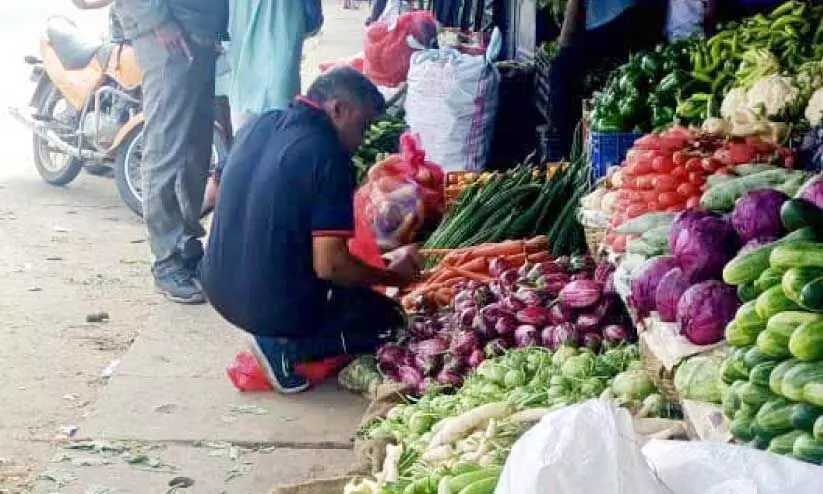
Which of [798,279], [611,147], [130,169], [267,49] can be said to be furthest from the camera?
[130,169]

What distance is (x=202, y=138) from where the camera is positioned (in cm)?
688

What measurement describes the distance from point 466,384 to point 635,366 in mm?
680

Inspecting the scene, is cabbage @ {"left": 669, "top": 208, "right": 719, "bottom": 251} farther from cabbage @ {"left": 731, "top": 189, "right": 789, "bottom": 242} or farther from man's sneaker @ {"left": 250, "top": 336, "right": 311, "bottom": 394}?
man's sneaker @ {"left": 250, "top": 336, "right": 311, "bottom": 394}

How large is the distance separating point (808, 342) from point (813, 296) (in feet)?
0.44

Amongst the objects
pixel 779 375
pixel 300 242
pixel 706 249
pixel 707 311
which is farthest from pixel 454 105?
pixel 779 375

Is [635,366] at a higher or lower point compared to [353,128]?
lower

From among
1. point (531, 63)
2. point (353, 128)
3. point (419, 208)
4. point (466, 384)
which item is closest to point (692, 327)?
point (466, 384)

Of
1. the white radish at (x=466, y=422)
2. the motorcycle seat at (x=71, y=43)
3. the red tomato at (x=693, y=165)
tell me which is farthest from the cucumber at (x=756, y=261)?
the motorcycle seat at (x=71, y=43)

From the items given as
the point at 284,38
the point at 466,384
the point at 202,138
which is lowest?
the point at 466,384

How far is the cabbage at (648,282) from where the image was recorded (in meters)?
4.00

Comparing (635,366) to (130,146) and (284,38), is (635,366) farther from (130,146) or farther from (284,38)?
(130,146)

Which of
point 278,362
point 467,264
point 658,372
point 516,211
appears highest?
point 658,372

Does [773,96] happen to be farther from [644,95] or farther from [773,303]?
[773,303]

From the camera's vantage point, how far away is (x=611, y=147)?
20.1ft
